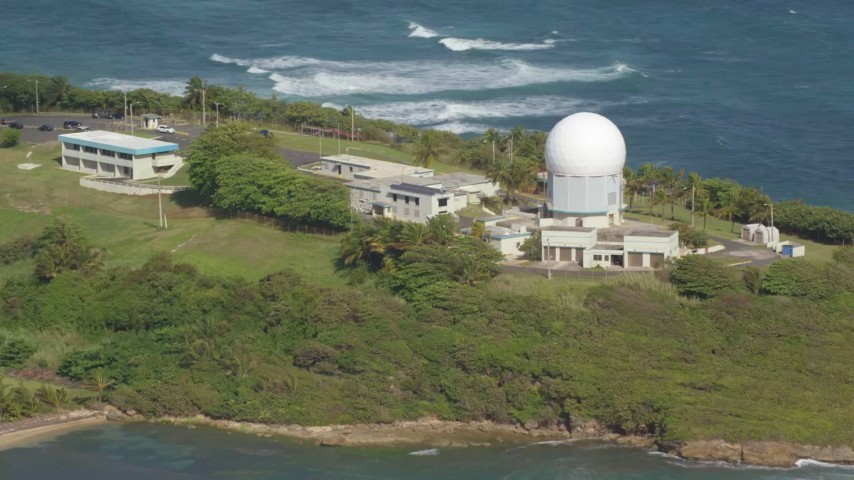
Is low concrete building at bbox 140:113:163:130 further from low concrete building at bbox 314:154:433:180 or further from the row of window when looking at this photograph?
the row of window

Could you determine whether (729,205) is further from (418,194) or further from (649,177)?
(418,194)

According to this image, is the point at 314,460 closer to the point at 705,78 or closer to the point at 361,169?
the point at 361,169

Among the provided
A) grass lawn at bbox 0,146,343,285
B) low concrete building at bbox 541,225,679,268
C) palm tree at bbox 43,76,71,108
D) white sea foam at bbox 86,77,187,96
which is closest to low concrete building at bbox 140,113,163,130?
palm tree at bbox 43,76,71,108

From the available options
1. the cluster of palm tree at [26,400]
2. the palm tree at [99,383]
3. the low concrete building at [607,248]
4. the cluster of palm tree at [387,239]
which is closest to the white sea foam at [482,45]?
the cluster of palm tree at [387,239]

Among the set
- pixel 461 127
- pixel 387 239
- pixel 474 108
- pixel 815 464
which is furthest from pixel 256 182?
pixel 474 108

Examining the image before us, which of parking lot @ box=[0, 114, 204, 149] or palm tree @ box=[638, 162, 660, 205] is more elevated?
parking lot @ box=[0, 114, 204, 149]
